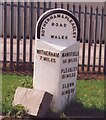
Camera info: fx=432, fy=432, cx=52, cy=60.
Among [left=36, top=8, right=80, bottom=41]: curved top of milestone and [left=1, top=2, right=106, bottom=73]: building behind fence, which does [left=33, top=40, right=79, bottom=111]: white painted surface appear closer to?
[left=36, top=8, right=80, bottom=41]: curved top of milestone

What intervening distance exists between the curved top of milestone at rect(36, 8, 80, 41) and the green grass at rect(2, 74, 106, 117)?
1.02 meters

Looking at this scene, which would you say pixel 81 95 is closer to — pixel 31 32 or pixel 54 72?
pixel 54 72

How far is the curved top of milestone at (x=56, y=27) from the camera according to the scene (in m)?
6.12

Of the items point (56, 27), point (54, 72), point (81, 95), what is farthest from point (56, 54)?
point (81, 95)

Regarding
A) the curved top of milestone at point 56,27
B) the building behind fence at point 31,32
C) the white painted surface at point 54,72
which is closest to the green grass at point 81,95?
the white painted surface at point 54,72

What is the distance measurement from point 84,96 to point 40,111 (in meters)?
1.56

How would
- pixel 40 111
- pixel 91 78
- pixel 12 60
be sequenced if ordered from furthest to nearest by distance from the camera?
pixel 12 60
pixel 91 78
pixel 40 111

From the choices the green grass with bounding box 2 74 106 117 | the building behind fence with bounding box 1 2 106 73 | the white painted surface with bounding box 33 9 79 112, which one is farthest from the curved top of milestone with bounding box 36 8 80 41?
the building behind fence with bounding box 1 2 106 73

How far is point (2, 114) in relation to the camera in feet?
19.9

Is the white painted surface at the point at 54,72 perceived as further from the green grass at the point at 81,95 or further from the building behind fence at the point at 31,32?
the building behind fence at the point at 31,32

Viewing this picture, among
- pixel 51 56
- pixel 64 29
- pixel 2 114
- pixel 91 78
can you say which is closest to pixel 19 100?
pixel 2 114

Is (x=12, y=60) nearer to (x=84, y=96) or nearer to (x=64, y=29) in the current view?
(x=84, y=96)

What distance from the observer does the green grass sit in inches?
249

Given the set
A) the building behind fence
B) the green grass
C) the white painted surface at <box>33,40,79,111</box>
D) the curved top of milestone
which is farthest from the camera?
the building behind fence
